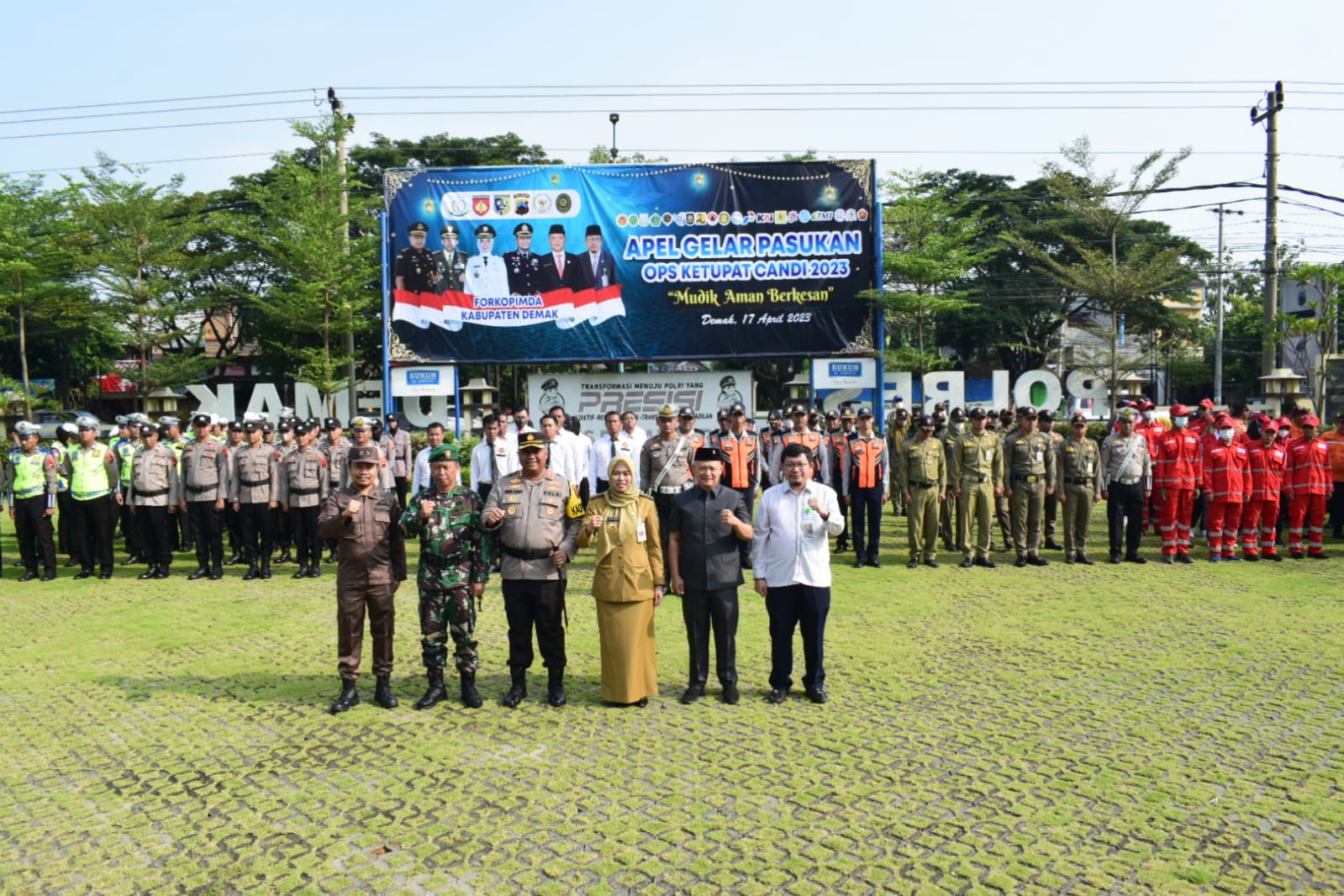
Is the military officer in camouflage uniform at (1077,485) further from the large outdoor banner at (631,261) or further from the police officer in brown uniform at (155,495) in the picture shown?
the police officer in brown uniform at (155,495)

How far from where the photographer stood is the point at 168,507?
10.7m

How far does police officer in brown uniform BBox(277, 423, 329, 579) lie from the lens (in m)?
10.4

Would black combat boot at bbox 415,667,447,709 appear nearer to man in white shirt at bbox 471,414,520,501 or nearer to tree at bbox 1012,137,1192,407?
man in white shirt at bbox 471,414,520,501

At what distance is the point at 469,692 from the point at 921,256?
61.2 feet

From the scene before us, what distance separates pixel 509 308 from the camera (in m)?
19.2

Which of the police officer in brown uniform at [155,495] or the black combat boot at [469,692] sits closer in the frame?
the black combat boot at [469,692]

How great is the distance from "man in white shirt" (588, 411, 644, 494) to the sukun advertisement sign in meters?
9.47

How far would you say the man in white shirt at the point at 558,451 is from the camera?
9656 mm

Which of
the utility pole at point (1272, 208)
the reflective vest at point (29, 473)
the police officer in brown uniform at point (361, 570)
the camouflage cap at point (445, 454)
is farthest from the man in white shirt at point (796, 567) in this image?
the utility pole at point (1272, 208)

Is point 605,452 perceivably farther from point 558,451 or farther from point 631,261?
point 631,261

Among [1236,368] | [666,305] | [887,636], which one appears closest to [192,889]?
[887,636]

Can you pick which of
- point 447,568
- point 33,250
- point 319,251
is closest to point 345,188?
point 319,251

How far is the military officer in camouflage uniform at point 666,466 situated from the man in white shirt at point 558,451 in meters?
0.84

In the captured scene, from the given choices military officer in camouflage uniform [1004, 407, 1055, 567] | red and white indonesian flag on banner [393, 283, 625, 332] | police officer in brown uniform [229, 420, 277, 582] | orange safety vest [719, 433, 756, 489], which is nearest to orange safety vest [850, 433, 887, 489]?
orange safety vest [719, 433, 756, 489]
